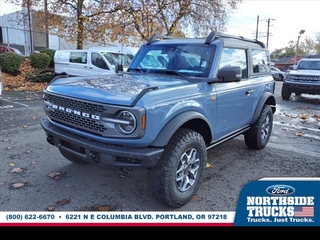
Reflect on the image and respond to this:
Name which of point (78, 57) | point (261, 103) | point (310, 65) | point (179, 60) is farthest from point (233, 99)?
point (310, 65)

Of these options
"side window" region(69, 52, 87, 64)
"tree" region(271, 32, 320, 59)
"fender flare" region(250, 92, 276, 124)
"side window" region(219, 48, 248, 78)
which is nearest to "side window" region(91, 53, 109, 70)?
"side window" region(69, 52, 87, 64)

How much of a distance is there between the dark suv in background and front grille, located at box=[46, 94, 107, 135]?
35.8ft

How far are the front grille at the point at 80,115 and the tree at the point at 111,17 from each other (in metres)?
13.2

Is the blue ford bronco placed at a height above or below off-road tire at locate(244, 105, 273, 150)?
above

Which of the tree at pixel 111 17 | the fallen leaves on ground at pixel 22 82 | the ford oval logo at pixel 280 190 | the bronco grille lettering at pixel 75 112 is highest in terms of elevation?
the tree at pixel 111 17

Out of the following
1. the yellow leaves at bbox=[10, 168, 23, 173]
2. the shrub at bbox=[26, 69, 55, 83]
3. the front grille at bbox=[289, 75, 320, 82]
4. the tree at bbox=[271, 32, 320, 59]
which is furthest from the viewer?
the tree at bbox=[271, 32, 320, 59]

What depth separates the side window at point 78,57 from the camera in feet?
40.4

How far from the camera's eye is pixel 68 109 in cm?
295

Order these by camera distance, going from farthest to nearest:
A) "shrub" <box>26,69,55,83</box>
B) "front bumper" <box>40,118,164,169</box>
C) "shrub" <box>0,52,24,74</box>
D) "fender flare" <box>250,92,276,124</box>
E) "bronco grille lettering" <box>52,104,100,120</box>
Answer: "shrub" <box>0,52,24,74</box>
"shrub" <box>26,69,55,83</box>
"fender flare" <box>250,92,276,124</box>
"bronco grille lettering" <box>52,104,100,120</box>
"front bumper" <box>40,118,164,169</box>

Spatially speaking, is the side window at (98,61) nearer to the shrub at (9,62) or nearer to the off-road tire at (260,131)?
the shrub at (9,62)

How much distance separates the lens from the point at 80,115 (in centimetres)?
282

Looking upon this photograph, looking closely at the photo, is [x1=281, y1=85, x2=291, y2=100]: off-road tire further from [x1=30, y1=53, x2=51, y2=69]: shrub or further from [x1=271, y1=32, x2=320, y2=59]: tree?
[x1=271, y1=32, x2=320, y2=59]: tree

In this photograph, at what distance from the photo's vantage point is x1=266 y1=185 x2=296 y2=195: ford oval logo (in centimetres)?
275

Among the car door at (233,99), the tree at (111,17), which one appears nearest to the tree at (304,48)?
the tree at (111,17)
